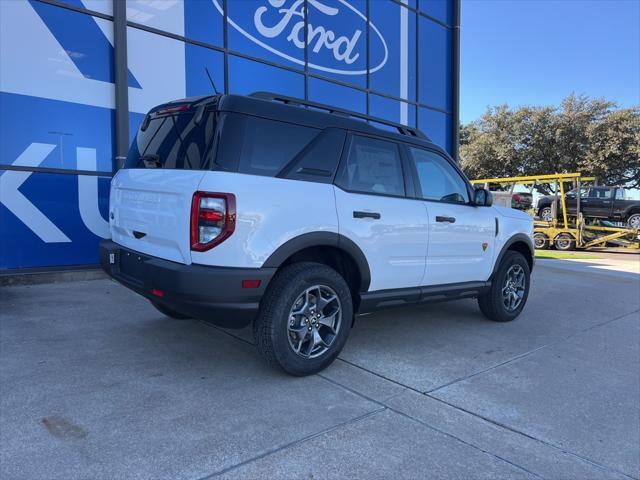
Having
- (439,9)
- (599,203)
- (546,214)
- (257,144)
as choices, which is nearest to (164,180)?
(257,144)

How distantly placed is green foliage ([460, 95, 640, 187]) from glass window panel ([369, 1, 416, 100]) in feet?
63.2

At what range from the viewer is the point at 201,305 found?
10.2 feet

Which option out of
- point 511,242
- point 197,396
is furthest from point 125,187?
point 511,242

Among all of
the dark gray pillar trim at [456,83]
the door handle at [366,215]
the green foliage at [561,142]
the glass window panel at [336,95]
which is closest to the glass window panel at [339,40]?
the glass window panel at [336,95]

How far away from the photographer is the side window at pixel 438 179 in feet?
14.8

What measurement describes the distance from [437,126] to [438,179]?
29.2ft

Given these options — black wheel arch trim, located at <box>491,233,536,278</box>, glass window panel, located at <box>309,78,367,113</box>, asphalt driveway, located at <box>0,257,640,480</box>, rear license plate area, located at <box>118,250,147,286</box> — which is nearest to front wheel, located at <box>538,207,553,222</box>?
glass window panel, located at <box>309,78,367,113</box>

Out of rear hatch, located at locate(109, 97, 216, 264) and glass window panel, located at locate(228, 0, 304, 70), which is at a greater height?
glass window panel, located at locate(228, 0, 304, 70)

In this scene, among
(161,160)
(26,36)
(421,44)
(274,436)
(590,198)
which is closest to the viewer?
(274,436)

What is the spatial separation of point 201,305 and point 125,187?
1.35 m

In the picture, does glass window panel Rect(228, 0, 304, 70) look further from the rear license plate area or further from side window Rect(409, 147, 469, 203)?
the rear license plate area

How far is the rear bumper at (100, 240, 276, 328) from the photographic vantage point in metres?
3.05

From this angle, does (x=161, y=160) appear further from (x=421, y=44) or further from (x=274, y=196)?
(x=421, y=44)

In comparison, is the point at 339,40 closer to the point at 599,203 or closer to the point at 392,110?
the point at 392,110
